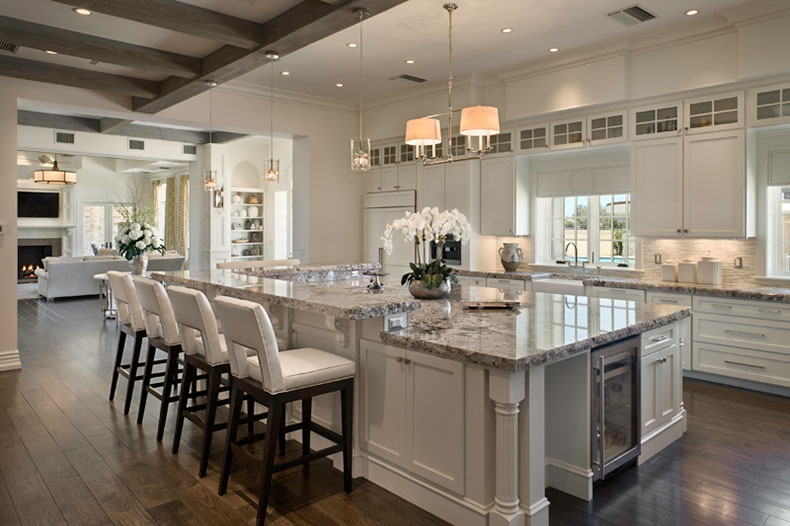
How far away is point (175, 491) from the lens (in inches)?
111

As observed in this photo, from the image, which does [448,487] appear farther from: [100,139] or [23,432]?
[100,139]

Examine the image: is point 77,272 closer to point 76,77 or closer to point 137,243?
point 137,243

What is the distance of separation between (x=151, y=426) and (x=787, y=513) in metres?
3.74

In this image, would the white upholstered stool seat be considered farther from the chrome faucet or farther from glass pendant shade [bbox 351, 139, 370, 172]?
the chrome faucet

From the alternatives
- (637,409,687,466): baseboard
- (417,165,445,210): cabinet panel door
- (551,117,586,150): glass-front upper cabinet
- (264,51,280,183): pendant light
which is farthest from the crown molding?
(637,409,687,466): baseboard

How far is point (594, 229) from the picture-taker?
20.6 ft

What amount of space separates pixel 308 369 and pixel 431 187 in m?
4.72

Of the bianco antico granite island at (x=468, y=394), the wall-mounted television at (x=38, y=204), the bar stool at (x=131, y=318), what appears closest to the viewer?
the bianco antico granite island at (x=468, y=394)

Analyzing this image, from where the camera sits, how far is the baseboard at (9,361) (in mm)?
5330

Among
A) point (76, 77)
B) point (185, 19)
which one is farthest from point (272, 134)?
point (185, 19)

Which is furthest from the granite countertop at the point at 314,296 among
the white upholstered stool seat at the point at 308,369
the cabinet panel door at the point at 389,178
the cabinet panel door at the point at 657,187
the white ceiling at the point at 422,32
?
the cabinet panel door at the point at 389,178

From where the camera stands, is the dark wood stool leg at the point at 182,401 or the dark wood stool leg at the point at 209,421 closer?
the dark wood stool leg at the point at 209,421

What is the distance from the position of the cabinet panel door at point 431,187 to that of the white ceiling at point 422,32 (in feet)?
3.77

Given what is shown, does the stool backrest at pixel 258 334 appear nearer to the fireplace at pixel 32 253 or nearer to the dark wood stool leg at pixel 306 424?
the dark wood stool leg at pixel 306 424
